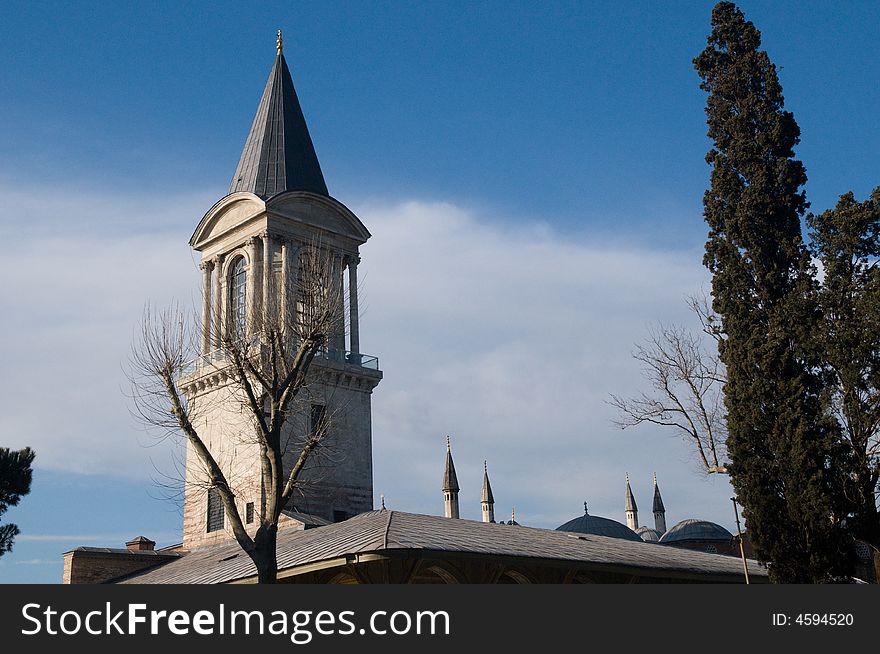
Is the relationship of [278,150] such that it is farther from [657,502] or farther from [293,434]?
[657,502]

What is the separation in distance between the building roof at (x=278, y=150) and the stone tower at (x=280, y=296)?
5 centimetres

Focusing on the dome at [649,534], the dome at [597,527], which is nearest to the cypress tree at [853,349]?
the dome at [597,527]

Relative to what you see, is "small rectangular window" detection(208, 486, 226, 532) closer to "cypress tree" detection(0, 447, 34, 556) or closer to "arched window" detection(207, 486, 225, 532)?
"arched window" detection(207, 486, 225, 532)

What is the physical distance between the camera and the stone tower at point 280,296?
35656 mm

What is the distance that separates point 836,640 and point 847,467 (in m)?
9.74

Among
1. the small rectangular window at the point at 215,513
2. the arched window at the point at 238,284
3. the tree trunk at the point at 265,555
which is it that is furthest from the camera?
the arched window at the point at 238,284

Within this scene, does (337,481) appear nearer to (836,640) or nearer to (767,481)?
(767,481)

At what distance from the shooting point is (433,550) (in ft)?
60.2

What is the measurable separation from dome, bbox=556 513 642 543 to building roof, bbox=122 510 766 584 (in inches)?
1281

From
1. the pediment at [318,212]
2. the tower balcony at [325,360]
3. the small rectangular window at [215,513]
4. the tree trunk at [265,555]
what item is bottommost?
the tree trunk at [265,555]

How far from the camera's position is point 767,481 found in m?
23.6

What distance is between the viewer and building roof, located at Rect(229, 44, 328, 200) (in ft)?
128

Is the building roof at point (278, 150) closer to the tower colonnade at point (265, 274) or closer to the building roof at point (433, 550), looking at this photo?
the tower colonnade at point (265, 274)

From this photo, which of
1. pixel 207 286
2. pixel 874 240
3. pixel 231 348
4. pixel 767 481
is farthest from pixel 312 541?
pixel 207 286
